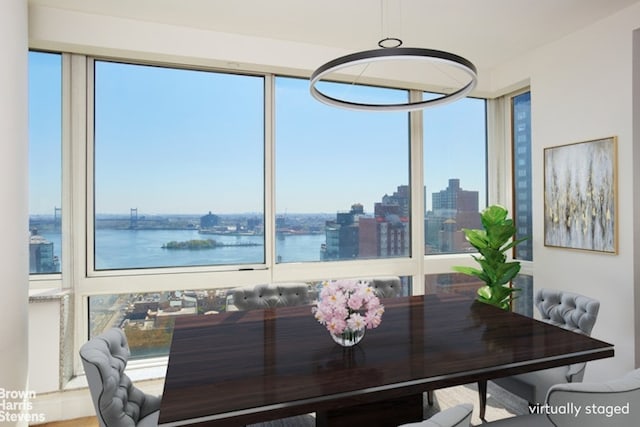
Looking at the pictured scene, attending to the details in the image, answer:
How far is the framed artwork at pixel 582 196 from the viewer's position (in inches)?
116

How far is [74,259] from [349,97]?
299 centimetres

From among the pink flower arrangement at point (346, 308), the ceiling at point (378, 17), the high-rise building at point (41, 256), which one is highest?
the ceiling at point (378, 17)

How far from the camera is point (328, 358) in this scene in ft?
5.72

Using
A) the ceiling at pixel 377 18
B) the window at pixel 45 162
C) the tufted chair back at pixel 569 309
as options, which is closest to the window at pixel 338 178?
the ceiling at pixel 377 18

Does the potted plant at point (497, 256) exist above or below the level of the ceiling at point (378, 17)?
below

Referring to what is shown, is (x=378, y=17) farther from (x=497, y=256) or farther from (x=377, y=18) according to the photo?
(x=497, y=256)

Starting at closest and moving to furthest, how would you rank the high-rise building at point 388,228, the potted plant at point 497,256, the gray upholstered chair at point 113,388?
the gray upholstered chair at point 113,388
the potted plant at point 497,256
the high-rise building at point 388,228

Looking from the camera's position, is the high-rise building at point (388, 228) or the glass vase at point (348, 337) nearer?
the glass vase at point (348, 337)

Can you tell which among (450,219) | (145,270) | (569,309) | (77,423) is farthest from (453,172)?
(77,423)

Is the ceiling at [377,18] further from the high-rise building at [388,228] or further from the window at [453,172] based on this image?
the high-rise building at [388,228]

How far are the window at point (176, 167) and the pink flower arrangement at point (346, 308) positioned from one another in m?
1.87

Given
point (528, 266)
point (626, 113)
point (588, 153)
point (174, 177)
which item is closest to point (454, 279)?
point (528, 266)

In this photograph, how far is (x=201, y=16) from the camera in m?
2.97

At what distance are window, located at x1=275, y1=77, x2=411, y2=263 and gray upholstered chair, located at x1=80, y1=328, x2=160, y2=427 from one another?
189cm
